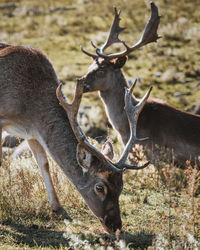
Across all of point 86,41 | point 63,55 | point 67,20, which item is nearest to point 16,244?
point 63,55

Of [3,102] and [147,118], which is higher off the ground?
[3,102]

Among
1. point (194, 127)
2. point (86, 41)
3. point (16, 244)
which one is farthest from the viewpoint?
point (86, 41)

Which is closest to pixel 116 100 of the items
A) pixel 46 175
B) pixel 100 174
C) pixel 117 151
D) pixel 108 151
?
pixel 117 151

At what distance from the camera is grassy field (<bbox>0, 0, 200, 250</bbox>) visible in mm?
4805

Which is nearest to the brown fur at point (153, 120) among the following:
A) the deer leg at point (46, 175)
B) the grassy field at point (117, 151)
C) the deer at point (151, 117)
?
the deer at point (151, 117)

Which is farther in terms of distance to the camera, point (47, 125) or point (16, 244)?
point (47, 125)

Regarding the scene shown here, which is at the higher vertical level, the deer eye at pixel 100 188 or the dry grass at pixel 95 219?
the deer eye at pixel 100 188

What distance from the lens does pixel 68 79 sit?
17.1 meters

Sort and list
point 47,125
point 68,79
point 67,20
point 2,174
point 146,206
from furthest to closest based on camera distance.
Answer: point 67,20 < point 68,79 < point 2,174 < point 146,206 < point 47,125

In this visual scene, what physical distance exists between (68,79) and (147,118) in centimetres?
948

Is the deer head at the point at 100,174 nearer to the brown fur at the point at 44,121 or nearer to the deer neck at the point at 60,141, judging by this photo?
the brown fur at the point at 44,121

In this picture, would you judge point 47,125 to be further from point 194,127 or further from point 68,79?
point 68,79

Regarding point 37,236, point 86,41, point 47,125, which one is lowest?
point 86,41

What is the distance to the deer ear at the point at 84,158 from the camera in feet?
16.4
